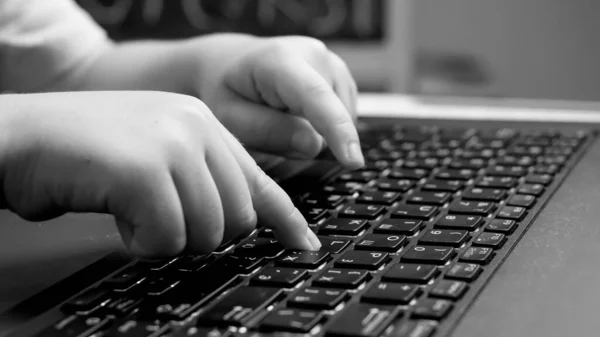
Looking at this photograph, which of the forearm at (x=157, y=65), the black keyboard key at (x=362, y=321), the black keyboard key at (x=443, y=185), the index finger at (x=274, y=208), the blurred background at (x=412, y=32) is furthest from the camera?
the blurred background at (x=412, y=32)

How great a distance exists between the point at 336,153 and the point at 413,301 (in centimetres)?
21

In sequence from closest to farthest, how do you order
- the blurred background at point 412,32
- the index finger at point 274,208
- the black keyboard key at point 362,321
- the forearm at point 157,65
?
the black keyboard key at point 362,321
the index finger at point 274,208
the forearm at point 157,65
the blurred background at point 412,32

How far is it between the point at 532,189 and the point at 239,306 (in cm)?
22

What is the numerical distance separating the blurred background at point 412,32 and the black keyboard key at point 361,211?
1.29m

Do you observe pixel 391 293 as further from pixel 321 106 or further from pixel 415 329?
pixel 321 106

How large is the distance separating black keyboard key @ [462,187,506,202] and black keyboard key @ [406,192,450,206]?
11 mm

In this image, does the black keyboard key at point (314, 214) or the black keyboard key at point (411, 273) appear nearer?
the black keyboard key at point (411, 273)

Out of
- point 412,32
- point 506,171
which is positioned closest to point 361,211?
point 506,171

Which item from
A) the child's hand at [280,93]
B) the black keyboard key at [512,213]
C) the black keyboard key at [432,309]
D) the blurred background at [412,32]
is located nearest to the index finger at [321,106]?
the child's hand at [280,93]

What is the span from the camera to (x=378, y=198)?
0.46m

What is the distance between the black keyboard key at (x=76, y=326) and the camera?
287 mm

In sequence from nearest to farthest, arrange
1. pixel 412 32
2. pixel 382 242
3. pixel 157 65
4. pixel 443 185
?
pixel 382 242
pixel 443 185
pixel 157 65
pixel 412 32

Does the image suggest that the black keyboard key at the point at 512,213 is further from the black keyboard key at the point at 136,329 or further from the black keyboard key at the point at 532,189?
the black keyboard key at the point at 136,329

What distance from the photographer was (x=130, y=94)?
37cm
